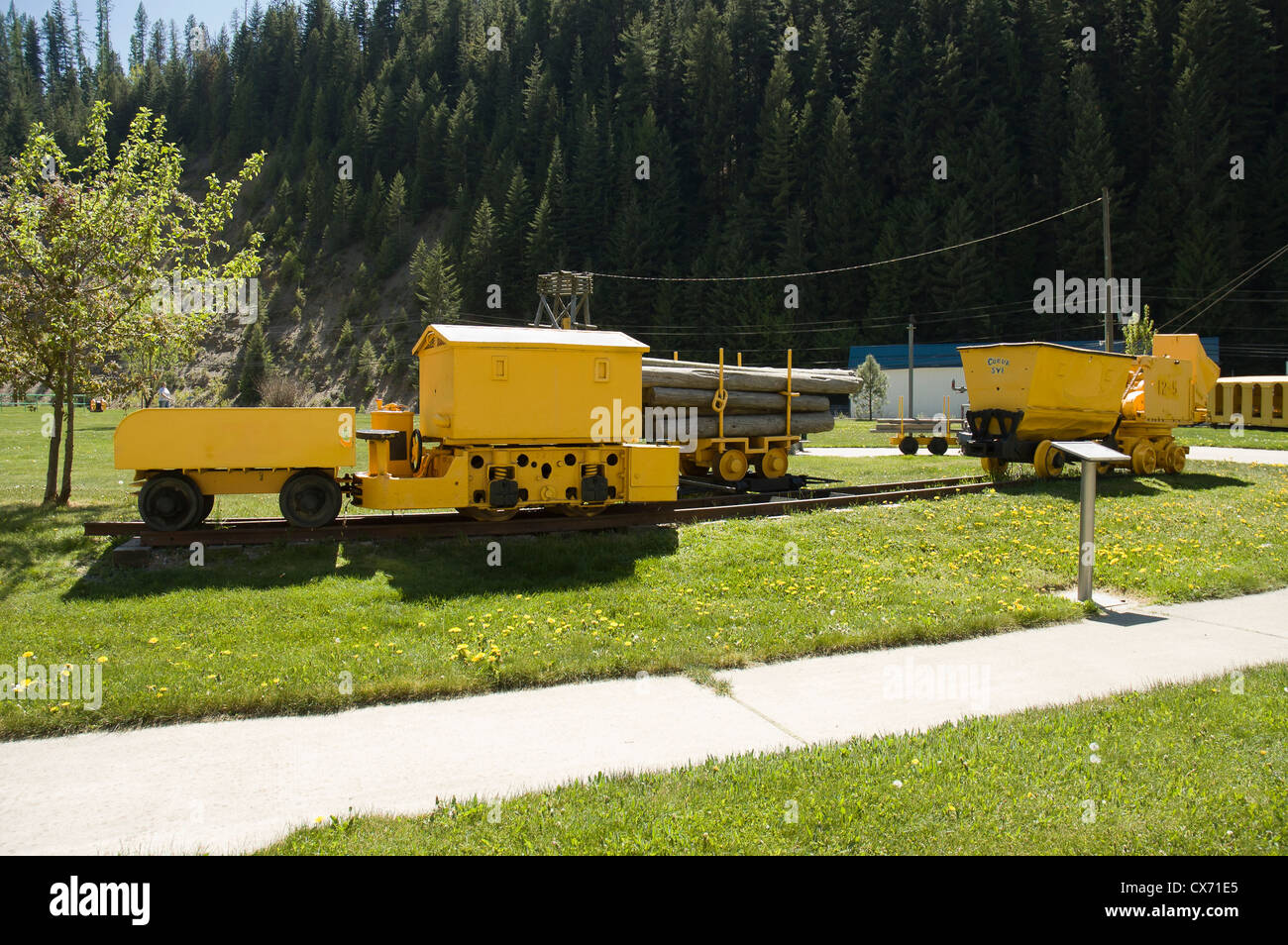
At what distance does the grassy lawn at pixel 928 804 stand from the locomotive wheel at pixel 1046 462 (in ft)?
40.8

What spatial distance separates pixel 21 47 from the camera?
18862cm

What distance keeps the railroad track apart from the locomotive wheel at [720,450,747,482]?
1097 mm

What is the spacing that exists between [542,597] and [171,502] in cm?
495

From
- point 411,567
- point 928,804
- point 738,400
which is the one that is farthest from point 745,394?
point 928,804

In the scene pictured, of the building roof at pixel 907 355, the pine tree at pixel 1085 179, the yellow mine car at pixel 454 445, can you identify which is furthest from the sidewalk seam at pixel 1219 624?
the pine tree at pixel 1085 179

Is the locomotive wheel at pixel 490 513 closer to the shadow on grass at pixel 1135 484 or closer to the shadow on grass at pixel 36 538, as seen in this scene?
the shadow on grass at pixel 36 538

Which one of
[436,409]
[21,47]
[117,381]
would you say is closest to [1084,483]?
[436,409]

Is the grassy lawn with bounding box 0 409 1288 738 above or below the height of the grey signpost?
below

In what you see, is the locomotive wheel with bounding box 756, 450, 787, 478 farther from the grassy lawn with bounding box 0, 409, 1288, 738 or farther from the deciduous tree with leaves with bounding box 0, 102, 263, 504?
the deciduous tree with leaves with bounding box 0, 102, 263, 504

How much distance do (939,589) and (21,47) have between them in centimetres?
24545

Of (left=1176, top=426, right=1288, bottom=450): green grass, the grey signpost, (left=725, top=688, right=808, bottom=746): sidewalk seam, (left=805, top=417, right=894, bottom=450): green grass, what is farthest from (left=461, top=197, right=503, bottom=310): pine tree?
(left=725, top=688, right=808, bottom=746): sidewalk seam

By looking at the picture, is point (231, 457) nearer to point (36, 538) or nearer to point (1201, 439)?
point (36, 538)

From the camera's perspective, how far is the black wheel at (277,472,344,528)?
10.8 meters
